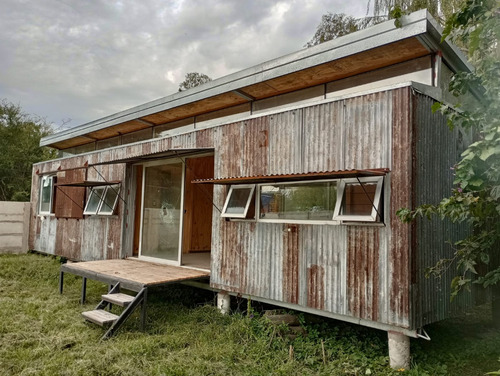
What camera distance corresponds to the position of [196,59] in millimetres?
19562

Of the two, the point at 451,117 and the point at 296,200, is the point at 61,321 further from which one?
the point at 451,117

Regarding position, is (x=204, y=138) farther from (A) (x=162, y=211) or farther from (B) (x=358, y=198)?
(B) (x=358, y=198)

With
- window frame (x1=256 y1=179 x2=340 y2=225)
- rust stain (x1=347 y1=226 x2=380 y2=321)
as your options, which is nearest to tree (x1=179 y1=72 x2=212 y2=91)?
window frame (x1=256 y1=179 x2=340 y2=225)

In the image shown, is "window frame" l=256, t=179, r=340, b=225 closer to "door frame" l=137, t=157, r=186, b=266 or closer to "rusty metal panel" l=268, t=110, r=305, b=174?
"rusty metal panel" l=268, t=110, r=305, b=174

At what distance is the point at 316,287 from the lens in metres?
4.09

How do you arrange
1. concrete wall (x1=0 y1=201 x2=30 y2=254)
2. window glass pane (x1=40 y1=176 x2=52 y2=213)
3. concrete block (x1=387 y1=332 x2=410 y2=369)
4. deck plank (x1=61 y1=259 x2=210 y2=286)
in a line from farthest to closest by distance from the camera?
concrete wall (x1=0 y1=201 x2=30 y2=254) → window glass pane (x1=40 y1=176 x2=52 y2=213) → deck plank (x1=61 y1=259 x2=210 y2=286) → concrete block (x1=387 y1=332 x2=410 y2=369)

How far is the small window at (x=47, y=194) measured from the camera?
974 centimetres

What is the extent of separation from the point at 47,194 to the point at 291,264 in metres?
8.47

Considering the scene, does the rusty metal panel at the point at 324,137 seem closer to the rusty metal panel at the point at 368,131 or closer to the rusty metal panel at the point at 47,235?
the rusty metal panel at the point at 368,131

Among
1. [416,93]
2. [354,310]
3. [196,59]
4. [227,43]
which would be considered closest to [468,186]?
[416,93]

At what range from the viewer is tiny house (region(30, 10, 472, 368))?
140 inches

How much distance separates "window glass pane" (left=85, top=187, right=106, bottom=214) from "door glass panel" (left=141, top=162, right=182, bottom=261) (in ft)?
5.35

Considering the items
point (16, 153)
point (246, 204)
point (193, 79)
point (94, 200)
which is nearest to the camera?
point (246, 204)

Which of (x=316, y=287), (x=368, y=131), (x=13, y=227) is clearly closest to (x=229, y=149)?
(x=368, y=131)
